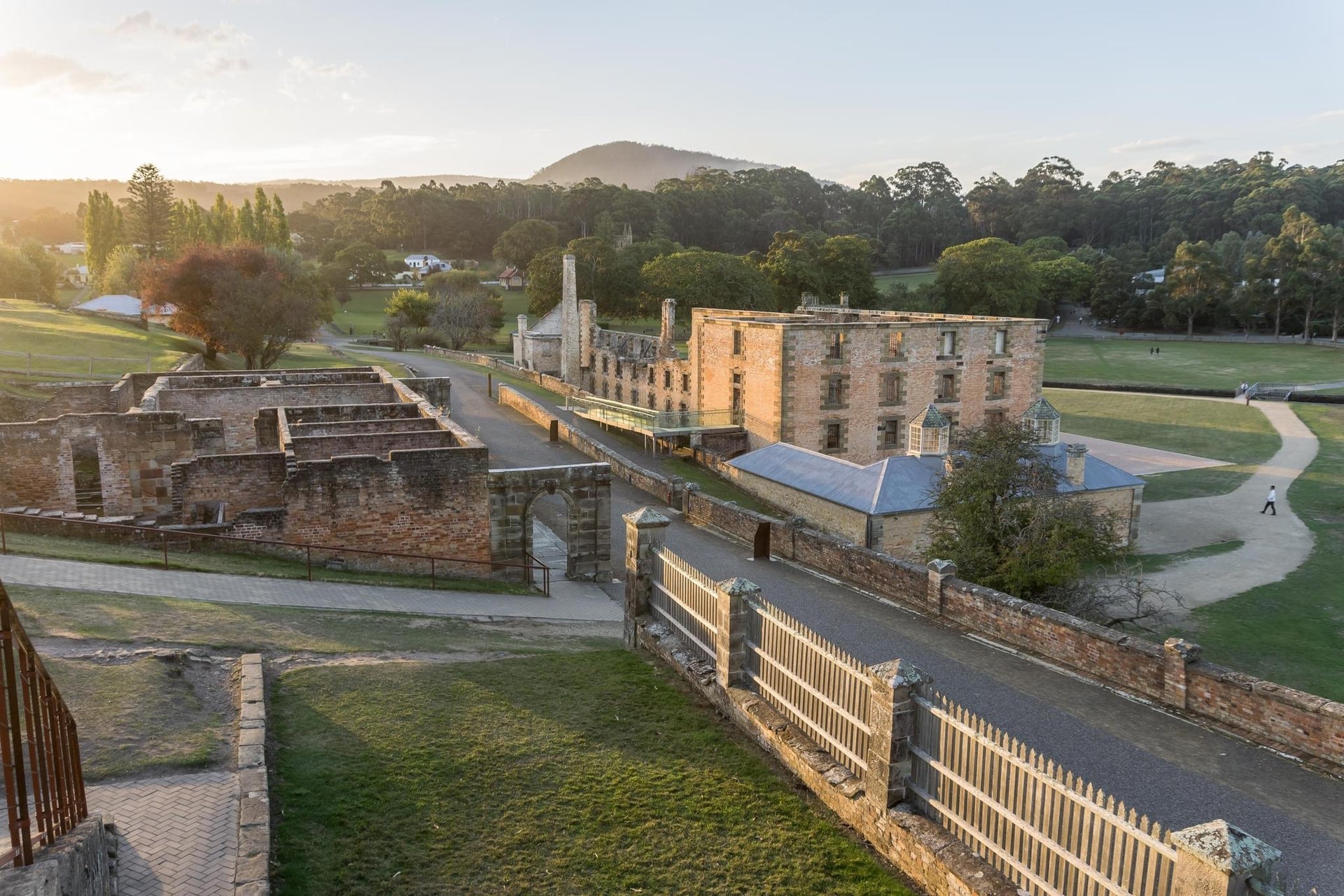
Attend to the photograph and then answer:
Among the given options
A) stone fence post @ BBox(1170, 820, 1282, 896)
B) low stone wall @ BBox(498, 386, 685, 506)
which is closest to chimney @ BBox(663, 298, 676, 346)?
low stone wall @ BBox(498, 386, 685, 506)

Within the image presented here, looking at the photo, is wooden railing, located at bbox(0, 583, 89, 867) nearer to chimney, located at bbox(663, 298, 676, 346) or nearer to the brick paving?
the brick paving

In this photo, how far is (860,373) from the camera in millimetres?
42188

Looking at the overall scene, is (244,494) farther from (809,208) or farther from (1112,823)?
(809,208)

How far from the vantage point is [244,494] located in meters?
20.2

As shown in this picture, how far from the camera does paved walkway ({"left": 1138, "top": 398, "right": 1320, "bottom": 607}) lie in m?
28.0

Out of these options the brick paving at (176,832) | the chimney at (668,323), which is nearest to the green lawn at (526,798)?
the brick paving at (176,832)

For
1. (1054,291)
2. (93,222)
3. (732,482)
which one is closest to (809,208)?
(1054,291)

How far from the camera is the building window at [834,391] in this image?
41562mm

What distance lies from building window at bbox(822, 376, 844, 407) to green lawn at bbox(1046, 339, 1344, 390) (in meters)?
42.0

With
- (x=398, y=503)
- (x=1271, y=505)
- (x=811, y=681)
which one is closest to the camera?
(x=811, y=681)

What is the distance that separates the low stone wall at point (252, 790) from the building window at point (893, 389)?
1399 inches

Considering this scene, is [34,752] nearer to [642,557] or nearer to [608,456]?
[642,557]

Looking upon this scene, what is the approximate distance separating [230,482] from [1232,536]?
33.5 meters

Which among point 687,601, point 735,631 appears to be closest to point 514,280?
point 687,601
